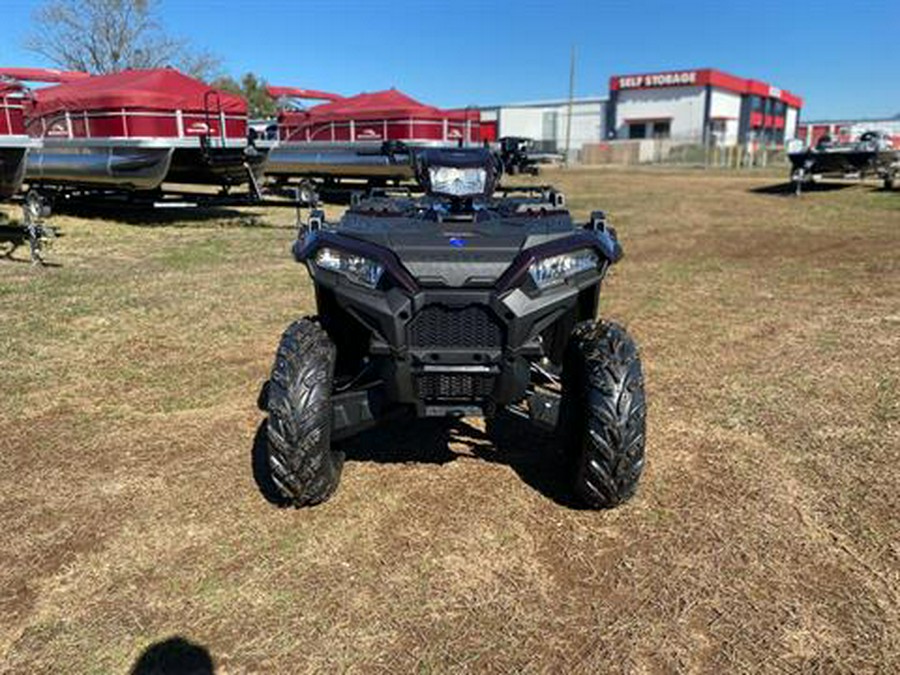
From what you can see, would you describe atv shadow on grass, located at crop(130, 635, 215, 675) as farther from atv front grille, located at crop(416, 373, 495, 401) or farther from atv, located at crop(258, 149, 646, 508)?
atv front grille, located at crop(416, 373, 495, 401)

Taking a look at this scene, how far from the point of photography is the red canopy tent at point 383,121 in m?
14.0

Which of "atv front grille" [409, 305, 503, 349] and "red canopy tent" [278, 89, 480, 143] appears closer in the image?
"atv front grille" [409, 305, 503, 349]

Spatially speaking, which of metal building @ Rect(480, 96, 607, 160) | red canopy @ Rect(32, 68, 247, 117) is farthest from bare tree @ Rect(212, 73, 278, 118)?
red canopy @ Rect(32, 68, 247, 117)

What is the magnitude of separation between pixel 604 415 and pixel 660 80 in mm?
63974

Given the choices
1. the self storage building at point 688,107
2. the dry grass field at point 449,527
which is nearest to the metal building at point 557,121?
the self storage building at point 688,107

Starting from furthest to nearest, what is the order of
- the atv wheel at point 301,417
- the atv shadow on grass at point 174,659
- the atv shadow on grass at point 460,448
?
the atv shadow on grass at point 460,448 < the atv wheel at point 301,417 < the atv shadow on grass at point 174,659

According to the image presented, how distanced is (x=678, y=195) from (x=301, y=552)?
18219 mm

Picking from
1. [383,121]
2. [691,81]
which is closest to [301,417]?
[383,121]

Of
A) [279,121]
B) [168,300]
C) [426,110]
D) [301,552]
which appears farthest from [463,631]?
[279,121]

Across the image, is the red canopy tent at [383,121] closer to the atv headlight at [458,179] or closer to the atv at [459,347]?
the atv headlight at [458,179]

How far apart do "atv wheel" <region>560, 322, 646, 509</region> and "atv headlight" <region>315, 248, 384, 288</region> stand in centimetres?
89

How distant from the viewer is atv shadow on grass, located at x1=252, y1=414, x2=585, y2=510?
132 inches

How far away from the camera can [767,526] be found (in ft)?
9.80

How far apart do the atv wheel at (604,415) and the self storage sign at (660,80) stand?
6233 cm
